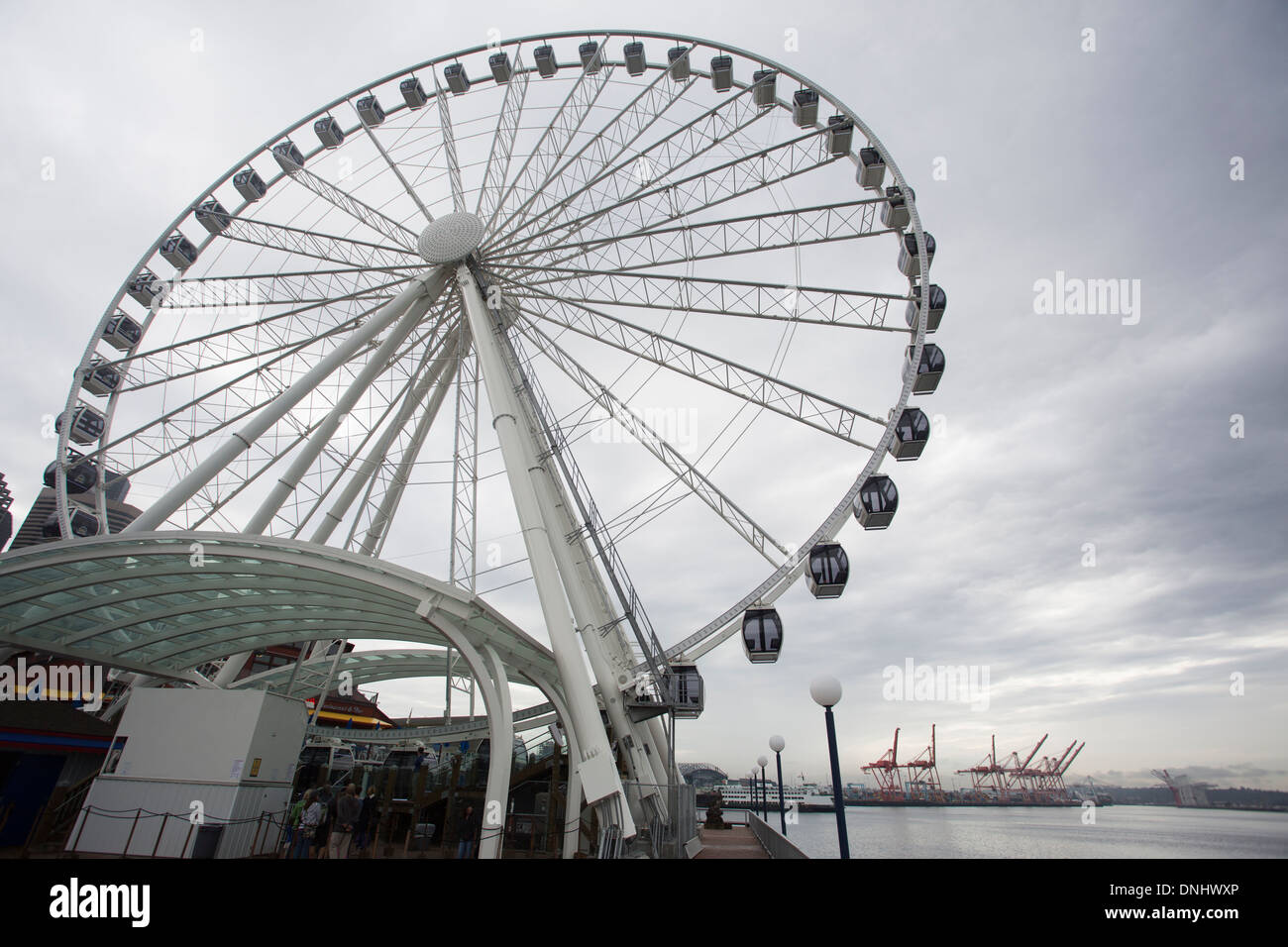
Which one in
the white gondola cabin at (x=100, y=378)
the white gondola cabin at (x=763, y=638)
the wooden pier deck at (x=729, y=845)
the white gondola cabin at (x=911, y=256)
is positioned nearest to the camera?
the white gondola cabin at (x=763, y=638)

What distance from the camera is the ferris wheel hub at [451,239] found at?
19.3 metres

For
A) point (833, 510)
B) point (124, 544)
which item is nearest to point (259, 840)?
point (124, 544)

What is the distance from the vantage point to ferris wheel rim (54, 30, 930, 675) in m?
16.2

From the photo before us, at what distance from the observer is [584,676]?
12.8m

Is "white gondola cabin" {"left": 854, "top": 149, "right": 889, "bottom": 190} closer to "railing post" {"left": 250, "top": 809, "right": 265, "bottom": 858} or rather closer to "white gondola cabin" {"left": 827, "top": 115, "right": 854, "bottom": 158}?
"white gondola cabin" {"left": 827, "top": 115, "right": 854, "bottom": 158}

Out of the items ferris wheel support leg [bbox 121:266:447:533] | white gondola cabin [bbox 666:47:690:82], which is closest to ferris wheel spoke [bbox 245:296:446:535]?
ferris wheel support leg [bbox 121:266:447:533]

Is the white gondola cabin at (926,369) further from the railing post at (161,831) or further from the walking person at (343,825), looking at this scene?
the railing post at (161,831)

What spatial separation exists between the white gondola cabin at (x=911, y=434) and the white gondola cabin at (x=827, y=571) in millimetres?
3541

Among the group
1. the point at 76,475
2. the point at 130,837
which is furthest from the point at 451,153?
the point at 130,837

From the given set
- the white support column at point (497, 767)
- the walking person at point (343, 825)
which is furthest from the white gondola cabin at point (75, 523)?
the white support column at point (497, 767)

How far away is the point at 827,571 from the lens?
1595 cm
